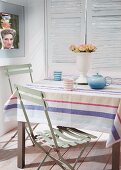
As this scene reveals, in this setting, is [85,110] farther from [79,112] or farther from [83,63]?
[83,63]

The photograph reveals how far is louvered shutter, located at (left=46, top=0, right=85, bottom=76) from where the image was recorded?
400 centimetres

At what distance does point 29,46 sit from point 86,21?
35.5 inches

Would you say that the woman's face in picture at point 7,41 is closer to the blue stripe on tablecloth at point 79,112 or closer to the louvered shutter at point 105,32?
the louvered shutter at point 105,32

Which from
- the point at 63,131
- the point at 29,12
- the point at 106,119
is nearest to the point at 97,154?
the point at 63,131

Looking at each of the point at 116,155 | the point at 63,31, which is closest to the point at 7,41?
the point at 63,31

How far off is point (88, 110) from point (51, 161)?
2.80ft

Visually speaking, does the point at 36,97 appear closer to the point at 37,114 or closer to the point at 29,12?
the point at 37,114

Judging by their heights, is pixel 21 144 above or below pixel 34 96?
below

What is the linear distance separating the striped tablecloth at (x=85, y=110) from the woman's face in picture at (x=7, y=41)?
1183 millimetres

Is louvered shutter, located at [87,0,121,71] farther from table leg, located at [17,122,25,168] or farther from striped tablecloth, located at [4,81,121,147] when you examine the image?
table leg, located at [17,122,25,168]

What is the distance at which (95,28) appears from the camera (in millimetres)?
3930

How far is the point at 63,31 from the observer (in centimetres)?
409

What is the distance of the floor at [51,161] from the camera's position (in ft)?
9.15

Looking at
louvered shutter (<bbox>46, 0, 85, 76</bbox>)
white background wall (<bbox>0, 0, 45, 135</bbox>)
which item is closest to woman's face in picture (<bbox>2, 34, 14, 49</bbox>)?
white background wall (<bbox>0, 0, 45, 135</bbox>)
